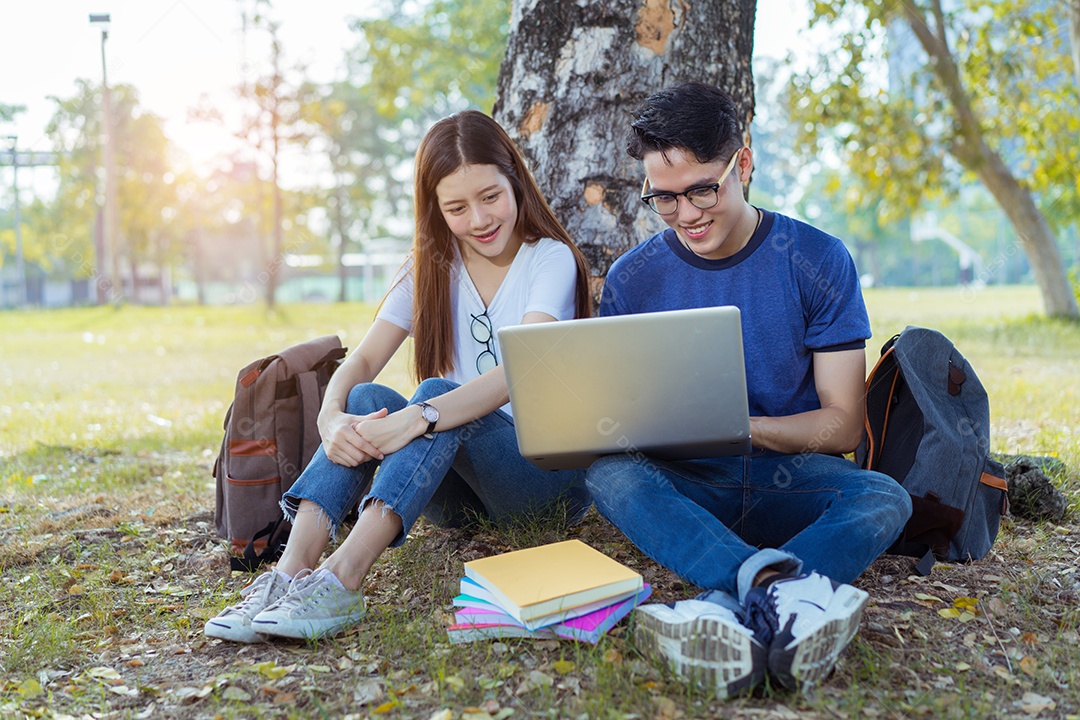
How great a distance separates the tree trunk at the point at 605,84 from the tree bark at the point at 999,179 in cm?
867

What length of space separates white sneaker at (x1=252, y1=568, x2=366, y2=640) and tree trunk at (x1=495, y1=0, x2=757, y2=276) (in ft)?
5.85

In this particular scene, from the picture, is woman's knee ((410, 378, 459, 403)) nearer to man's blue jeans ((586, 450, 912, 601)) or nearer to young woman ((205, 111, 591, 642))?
young woman ((205, 111, 591, 642))

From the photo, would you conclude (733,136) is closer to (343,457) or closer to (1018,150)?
(343,457)

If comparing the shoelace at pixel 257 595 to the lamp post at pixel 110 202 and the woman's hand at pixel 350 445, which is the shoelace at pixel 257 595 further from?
the lamp post at pixel 110 202

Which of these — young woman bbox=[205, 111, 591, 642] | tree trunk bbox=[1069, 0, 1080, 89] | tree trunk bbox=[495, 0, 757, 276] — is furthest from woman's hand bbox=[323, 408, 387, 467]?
tree trunk bbox=[1069, 0, 1080, 89]

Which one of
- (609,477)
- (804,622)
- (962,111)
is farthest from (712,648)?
(962,111)

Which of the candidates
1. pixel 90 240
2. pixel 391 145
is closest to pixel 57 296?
pixel 90 240

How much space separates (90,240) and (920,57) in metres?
26.7

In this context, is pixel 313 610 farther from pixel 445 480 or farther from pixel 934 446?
pixel 934 446

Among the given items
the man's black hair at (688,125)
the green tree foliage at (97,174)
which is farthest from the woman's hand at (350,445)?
the green tree foliage at (97,174)

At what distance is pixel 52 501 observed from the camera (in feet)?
13.7

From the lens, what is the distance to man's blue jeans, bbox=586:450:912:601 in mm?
2152

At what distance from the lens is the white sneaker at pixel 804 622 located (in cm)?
189

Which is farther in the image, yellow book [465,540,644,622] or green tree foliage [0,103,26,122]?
green tree foliage [0,103,26,122]
